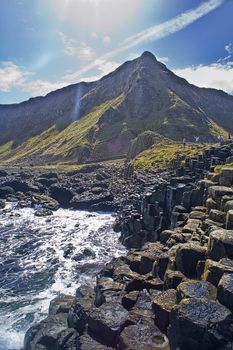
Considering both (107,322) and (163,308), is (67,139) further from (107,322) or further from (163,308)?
(163,308)

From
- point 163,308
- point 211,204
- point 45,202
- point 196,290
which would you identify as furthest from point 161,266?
point 45,202

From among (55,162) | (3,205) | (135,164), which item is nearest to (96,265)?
(3,205)

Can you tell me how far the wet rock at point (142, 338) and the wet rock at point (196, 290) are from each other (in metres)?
1.56

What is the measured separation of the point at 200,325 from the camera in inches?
432

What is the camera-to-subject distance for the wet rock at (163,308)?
13469mm

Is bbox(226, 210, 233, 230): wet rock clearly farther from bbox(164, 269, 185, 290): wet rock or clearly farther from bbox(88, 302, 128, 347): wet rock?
bbox(88, 302, 128, 347): wet rock

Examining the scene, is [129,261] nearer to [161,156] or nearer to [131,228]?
[131,228]

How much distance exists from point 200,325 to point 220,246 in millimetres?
4759

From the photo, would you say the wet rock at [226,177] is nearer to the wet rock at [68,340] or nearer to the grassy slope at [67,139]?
the wet rock at [68,340]

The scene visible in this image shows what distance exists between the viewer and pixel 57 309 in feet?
66.2

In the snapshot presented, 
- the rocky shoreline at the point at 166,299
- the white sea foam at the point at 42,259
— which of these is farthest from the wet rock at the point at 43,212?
the rocky shoreline at the point at 166,299

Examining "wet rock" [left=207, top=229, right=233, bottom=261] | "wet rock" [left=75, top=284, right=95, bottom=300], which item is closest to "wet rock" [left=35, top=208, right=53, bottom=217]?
"wet rock" [left=75, top=284, right=95, bottom=300]

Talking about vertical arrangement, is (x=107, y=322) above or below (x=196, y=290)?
below

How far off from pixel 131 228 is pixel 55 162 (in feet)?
350
